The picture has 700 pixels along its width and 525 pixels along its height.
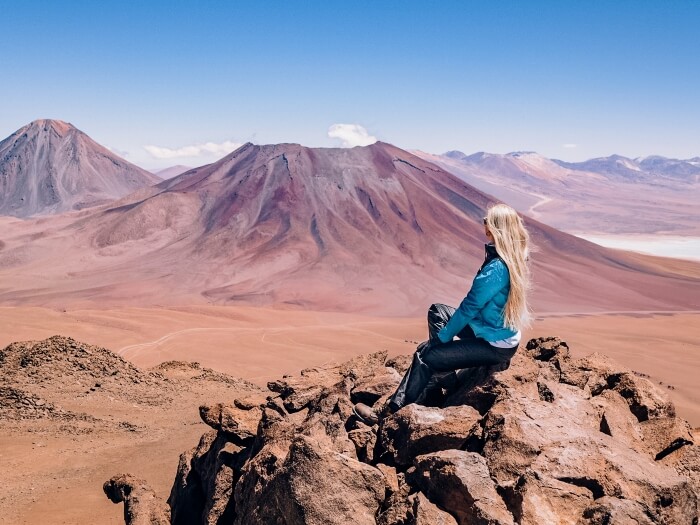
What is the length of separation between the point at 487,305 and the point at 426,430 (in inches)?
35.8

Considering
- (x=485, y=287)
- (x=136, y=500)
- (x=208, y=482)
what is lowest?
(x=136, y=500)

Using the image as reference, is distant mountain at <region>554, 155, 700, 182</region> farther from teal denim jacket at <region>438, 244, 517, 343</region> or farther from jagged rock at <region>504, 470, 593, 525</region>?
jagged rock at <region>504, 470, 593, 525</region>

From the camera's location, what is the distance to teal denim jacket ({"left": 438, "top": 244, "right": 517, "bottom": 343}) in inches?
149

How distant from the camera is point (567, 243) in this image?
134 ft

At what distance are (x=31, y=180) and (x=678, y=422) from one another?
81106 mm

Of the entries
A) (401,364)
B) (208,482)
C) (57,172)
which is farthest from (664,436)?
(57,172)

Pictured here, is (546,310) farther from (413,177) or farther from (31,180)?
(31,180)

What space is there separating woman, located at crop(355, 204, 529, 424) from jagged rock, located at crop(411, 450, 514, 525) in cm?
79

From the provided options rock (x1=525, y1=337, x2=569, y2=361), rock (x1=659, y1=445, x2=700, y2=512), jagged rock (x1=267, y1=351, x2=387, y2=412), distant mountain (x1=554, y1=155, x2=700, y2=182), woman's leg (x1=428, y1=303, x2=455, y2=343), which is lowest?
jagged rock (x1=267, y1=351, x2=387, y2=412)

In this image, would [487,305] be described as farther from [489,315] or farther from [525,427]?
[525,427]

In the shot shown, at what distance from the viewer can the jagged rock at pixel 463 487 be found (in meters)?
3.09

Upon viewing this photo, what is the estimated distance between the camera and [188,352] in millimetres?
16375

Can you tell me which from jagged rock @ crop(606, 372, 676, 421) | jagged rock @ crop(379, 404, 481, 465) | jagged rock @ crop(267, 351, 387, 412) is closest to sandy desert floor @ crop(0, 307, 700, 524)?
jagged rock @ crop(267, 351, 387, 412)

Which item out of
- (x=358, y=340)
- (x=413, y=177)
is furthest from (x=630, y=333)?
(x=413, y=177)
